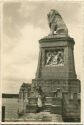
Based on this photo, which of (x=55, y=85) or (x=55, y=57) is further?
(x=55, y=57)

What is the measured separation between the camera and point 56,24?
29.7ft

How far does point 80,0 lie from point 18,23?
1271 millimetres

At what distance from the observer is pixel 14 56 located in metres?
9.00

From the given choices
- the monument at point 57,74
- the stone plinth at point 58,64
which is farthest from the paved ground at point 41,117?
the stone plinth at point 58,64

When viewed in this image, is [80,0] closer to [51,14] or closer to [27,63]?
[51,14]

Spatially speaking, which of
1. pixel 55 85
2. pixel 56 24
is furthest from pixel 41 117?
pixel 56 24

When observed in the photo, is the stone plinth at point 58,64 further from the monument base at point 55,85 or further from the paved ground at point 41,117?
the paved ground at point 41,117

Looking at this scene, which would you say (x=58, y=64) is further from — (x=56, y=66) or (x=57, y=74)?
(x=57, y=74)

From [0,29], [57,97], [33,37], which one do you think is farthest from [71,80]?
[0,29]

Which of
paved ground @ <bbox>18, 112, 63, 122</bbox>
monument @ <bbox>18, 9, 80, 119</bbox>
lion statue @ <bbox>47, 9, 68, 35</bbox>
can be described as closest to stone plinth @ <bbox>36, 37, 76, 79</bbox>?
monument @ <bbox>18, 9, 80, 119</bbox>

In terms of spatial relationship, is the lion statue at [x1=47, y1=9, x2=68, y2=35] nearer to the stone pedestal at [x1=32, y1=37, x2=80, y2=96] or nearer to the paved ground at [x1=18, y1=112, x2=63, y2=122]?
the stone pedestal at [x1=32, y1=37, x2=80, y2=96]

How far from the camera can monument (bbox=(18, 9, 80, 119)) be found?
8.87 metres

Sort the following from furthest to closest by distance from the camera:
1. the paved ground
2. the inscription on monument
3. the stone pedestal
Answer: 1. the inscription on monument
2. the stone pedestal
3. the paved ground

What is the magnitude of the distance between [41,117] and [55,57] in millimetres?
1187
